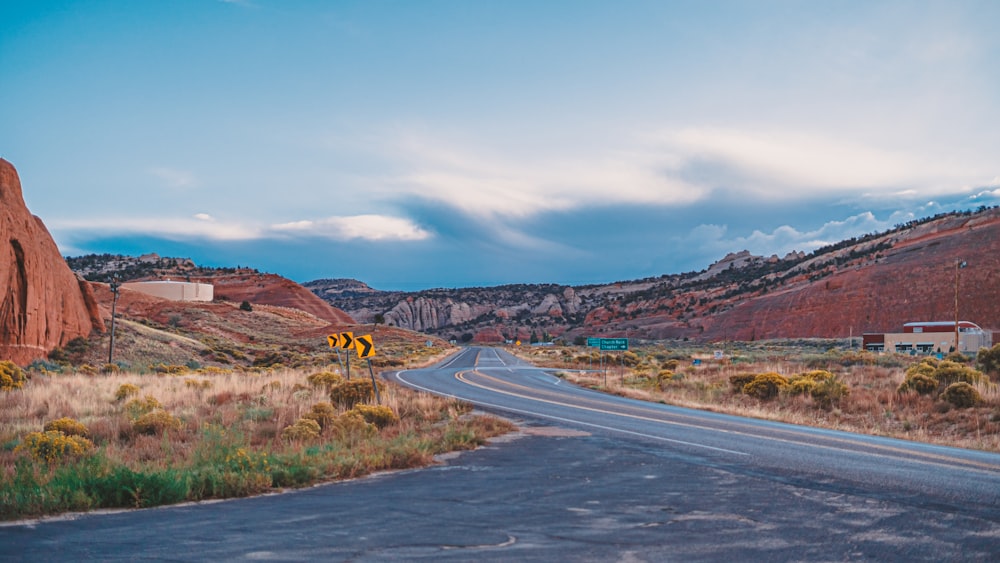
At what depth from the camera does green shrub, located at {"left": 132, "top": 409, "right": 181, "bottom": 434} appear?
13.1 m

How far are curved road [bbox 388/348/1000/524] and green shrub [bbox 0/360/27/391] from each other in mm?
15327

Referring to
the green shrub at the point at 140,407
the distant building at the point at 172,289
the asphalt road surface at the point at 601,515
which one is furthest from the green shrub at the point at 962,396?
the distant building at the point at 172,289

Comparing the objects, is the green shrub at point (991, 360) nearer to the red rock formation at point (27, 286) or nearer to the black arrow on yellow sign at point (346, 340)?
the black arrow on yellow sign at point (346, 340)

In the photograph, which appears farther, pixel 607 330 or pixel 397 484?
pixel 607 330

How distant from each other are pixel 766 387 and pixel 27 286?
3571 cm

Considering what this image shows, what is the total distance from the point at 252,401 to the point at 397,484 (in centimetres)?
1164

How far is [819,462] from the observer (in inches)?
429

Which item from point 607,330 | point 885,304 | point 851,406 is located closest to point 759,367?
point 851,406

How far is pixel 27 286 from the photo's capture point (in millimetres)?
33812

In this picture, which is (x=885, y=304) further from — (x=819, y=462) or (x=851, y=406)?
(x=819, y=462)

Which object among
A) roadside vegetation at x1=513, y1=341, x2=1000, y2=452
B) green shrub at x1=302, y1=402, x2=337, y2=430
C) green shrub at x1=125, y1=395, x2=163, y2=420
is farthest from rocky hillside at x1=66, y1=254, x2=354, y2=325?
green shrub at x1=302, y1=402, x2=337, y2=430

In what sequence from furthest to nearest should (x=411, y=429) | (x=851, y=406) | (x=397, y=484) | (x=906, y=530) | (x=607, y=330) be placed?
(x=607, y=330)
(x=851, y=406)
(x=411, y=429)
(x=397, y=484)
(x=906, y=530)

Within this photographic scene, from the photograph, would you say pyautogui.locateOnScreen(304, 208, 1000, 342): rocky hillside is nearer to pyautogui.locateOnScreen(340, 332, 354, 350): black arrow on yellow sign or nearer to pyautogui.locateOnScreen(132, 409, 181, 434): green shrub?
pyautogui.locateOnScreen(340, 332, 354, 350): black arrow on yellow sign

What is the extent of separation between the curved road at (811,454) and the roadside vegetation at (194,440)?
342cm
